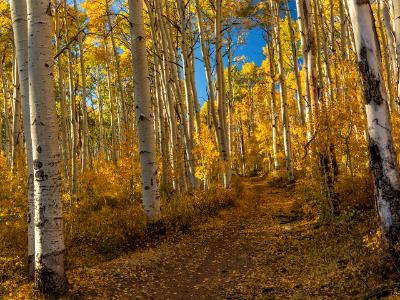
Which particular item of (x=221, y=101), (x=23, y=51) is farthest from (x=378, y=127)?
(x=221, y=101)

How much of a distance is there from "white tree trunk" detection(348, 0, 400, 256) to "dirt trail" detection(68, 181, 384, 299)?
0.88 meters

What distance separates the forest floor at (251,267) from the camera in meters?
4.42

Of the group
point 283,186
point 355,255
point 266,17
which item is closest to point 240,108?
point 266,17

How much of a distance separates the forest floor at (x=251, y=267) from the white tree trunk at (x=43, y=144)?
2.67 ft

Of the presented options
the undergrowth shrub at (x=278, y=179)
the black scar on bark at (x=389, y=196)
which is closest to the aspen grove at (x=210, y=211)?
the black scar on bark at (x=389, y=196)

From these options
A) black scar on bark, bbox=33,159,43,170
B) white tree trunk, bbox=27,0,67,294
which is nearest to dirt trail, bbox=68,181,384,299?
white tree trunk, bbox=27,0,67,294

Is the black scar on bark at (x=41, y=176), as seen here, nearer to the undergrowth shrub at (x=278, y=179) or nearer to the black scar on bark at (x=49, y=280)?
the black scar on bark at (x=49, y=280)

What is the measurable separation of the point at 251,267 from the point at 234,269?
288 millimetres

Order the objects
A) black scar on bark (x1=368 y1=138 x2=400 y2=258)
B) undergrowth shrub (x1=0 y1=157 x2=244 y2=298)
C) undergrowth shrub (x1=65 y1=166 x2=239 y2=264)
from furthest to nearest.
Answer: undergrowth shrub (x1=65 y1=166 x2=239 y2=264)
undergrowth shrub (x1=0 y1=157 x2=244 y2=298)
black scar on bark (x1=368 y1=138 x2=400 y2=258)

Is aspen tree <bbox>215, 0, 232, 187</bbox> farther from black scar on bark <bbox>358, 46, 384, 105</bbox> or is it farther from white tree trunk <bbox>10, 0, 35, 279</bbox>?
black scar on bark <bbox>358, 46, 384, 105</bbox>

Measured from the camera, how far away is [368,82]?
157 inches

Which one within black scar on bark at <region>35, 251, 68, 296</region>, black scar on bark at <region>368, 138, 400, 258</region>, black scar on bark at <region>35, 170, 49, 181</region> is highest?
black scar on bark at <region>35, 170, 49, 181</region>

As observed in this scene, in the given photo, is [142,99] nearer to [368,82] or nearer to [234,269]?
[234,269]

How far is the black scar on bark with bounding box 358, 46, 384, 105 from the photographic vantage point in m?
3.94
